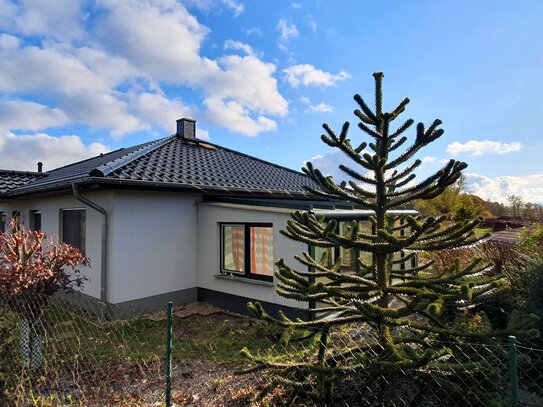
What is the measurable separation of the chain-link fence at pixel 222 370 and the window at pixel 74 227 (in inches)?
122

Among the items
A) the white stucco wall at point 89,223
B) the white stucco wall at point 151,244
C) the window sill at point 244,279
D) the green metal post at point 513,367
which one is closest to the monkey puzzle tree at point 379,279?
the green metal post at point 513,367

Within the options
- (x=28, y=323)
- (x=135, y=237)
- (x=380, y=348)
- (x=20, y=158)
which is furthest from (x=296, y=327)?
(x=20, y=158)

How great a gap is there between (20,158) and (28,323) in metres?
23.6

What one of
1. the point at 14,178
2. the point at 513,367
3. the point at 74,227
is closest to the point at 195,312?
the point at 74,227

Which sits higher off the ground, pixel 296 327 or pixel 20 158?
pixel 20 158

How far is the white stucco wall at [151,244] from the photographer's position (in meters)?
8.76

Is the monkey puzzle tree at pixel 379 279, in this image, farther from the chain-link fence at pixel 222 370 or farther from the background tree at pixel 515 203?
the background tree at pixel 515 203

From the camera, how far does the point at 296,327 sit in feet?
13.2

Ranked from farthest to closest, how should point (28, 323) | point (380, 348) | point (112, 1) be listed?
point (112, 1), point (28, 323), point (380, 348)

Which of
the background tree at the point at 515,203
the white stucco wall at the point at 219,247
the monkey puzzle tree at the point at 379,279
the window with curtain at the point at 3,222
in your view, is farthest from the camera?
the background tree at the point at 515,203

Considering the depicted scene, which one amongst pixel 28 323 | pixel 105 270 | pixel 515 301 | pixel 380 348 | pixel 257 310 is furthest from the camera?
pixel 105 270

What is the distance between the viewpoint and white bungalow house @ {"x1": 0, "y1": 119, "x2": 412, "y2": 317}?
8703mm

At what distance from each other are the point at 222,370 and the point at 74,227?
25.5ft

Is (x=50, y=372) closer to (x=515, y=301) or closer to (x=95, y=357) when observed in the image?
(x=95, y=357)
